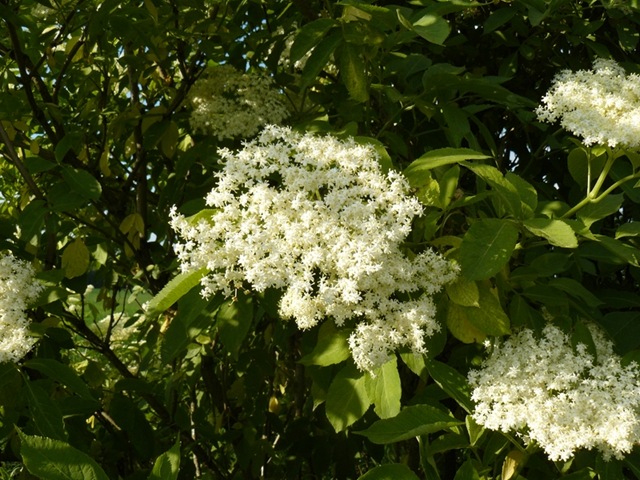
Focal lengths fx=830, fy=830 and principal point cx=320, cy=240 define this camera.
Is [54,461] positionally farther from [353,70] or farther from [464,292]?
[353,70]

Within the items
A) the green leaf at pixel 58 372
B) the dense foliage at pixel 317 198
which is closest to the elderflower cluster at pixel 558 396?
the dense foliage at pixel 317 198

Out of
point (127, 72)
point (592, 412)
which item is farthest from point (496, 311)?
point (127, 72)

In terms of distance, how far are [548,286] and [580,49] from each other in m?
1.53

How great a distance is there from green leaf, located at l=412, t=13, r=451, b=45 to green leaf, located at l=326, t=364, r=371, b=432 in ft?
2.48

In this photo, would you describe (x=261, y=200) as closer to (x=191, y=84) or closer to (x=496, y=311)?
(x=496, y=311)

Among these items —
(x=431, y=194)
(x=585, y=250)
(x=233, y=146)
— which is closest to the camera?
(x=431, y=194)

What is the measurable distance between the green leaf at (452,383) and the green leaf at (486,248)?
27 centimetres

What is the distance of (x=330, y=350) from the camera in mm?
1758

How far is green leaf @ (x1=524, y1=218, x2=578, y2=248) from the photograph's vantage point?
1.54 m

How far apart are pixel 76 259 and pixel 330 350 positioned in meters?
1.13

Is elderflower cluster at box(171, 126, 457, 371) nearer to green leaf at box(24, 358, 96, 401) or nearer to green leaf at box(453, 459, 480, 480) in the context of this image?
green leaf at box(453, 459, 480, 480)

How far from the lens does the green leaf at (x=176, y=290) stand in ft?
5.71

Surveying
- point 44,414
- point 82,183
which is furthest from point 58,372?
point 82,183

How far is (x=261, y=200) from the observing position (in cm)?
169
